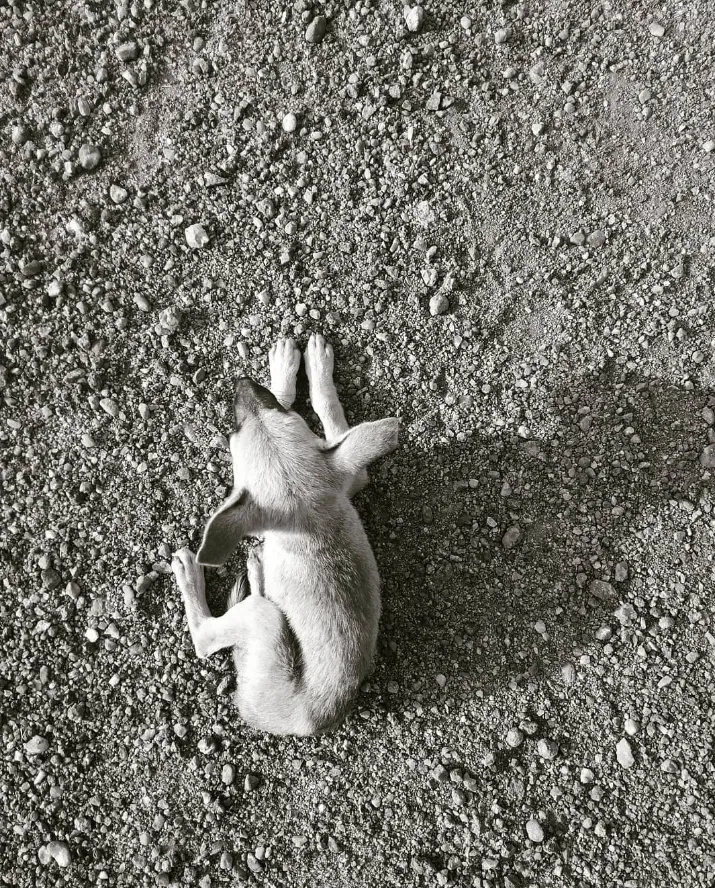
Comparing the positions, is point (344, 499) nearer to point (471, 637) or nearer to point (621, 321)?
point (471, 637)

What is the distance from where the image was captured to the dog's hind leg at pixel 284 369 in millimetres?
4316

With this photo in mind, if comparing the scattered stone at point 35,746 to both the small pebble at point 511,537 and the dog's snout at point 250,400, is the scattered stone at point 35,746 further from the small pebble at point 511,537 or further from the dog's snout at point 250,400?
the small pebble at point 511,537

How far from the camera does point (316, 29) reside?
4.42 m

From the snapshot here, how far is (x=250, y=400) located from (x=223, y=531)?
86 cm

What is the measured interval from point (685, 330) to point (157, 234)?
4.01m

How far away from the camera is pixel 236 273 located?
14.7ft

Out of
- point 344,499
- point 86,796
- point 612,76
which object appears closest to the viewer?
point 344,499

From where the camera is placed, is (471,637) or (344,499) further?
(471,637)

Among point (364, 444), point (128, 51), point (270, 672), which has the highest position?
point (128, 51)

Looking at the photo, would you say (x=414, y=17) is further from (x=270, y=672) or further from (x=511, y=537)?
(x=270, y=672)

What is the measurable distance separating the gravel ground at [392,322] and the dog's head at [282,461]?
0.70 m

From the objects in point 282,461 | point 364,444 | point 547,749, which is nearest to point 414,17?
point 364,444

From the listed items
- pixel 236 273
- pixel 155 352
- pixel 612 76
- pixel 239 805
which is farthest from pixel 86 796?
pixel 612 76

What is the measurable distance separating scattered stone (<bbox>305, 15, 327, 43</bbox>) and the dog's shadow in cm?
291
